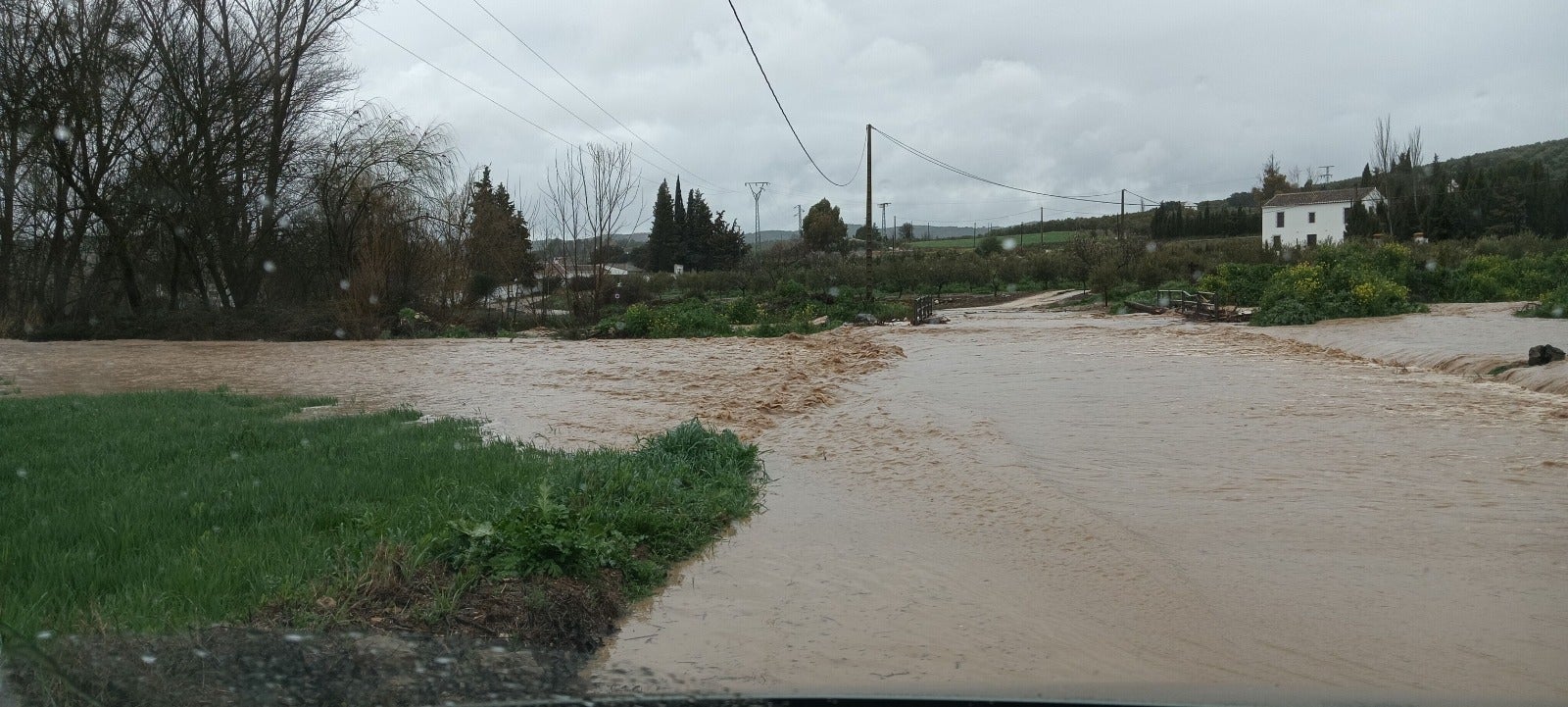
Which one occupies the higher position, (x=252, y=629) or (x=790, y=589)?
(x=252, y=629)

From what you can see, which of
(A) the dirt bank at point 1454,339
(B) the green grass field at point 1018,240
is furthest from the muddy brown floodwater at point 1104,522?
(B) the green grass field at point 1018,240

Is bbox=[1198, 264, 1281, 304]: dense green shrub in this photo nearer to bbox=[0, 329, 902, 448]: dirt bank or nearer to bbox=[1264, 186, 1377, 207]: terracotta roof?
bbox=[0, 329, 902, 448]: dirt bank

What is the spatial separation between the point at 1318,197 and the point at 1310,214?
155 cm

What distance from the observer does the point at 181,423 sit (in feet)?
36.0

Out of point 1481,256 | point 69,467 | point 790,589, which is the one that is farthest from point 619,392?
point 1481,256

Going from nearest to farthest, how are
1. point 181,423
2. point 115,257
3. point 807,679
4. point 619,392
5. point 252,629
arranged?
1. point 252,629
2. point 807,679
3. point 181,423
4. point 619,392
5. point 115,257

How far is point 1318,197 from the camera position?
268 feet

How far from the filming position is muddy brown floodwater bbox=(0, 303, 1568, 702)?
512 cm

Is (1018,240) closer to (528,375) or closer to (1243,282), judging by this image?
(1243,282)

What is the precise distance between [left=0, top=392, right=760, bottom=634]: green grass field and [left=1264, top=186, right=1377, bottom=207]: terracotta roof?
8176 centimetres

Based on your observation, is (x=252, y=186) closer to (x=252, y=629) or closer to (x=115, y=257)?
(x=115, y=257)

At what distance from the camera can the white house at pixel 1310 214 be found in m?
79.7

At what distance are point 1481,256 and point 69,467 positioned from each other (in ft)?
140

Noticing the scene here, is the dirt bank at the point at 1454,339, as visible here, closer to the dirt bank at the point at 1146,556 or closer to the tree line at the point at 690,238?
the dirt bank at the point at 1146,556
